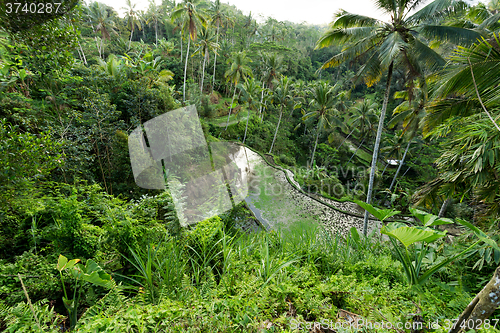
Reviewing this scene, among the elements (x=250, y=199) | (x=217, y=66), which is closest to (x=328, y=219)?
(x=250, y=199)

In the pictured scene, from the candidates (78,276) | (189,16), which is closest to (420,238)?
(78,276)

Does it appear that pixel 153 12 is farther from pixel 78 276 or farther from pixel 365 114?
pixel 78 276

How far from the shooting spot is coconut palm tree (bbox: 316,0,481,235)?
519 cm

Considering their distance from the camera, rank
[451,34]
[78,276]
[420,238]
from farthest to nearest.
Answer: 1. [451,34]
2. [420,238]
3. [78,276]

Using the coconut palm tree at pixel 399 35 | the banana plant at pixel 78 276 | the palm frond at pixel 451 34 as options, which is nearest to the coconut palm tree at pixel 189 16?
the coconut palm tree at pixel 399 35

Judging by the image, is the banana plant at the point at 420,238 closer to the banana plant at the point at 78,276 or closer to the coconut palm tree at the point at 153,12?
the banana plant at the point at 78,276

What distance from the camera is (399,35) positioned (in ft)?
18.3

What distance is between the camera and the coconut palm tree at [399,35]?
5.19 meters

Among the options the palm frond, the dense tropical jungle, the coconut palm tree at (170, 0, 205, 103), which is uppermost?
the coconut palm tree at (170, 0, 205, 103)

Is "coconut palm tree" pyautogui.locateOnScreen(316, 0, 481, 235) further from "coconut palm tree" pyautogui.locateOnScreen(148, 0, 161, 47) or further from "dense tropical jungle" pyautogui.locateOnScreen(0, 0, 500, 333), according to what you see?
"coconut palm tree" pyautogui.locateOnScreen(148, 0, 161, 47)

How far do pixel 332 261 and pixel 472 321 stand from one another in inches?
53.7

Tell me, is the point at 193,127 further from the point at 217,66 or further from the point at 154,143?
the point at 217,66

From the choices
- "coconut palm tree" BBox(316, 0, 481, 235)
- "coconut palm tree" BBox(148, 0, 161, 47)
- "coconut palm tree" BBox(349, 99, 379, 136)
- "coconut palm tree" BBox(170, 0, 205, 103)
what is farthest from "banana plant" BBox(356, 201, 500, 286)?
"coconut palm tree" BBox(148, 0, 161, 47)

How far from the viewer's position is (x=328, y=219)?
28.1 ft
